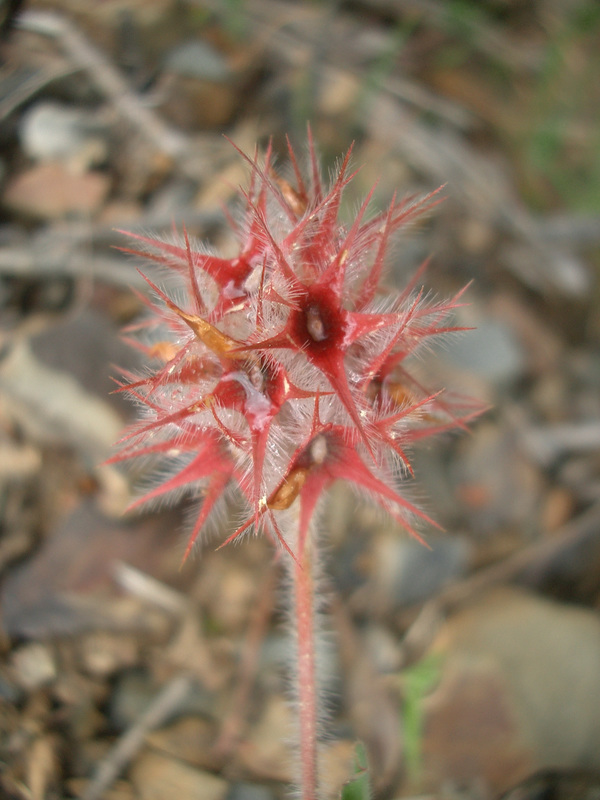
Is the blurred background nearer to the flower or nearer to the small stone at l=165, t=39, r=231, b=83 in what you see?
the small stone at l=165, t=39, r=231, b=83

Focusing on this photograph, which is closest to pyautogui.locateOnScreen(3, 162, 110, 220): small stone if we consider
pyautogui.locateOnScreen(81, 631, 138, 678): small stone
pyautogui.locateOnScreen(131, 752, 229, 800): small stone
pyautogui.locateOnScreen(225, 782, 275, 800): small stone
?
pyautogui.locateOnScreen(81, 631, 138, 678): small stone

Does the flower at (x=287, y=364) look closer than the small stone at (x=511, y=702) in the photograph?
Yes

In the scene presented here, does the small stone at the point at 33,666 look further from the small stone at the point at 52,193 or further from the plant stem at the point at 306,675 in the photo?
the small stone at the point at 52,193

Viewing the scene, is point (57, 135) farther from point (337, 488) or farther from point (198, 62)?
point (337, 488)

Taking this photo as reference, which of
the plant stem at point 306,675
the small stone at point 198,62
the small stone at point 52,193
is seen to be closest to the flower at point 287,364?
the plant stem at point 306,675

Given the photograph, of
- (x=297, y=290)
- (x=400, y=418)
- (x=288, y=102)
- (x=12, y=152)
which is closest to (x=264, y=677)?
(x=400, y=418)

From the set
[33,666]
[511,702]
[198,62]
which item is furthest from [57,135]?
[511,702]

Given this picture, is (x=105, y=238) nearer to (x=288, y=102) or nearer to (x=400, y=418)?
(x=288, y=102)
